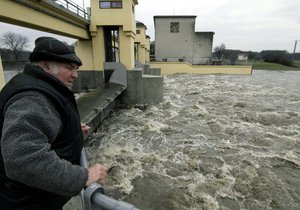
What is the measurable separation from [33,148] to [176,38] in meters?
33.9

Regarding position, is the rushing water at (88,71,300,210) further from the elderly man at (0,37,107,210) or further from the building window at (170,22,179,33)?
the building window at (170,22,179,33)

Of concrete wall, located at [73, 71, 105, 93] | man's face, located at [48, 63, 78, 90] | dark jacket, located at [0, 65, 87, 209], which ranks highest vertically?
man's face, located at [48, 63, 78, 90]

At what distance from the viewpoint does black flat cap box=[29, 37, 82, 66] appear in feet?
4.12

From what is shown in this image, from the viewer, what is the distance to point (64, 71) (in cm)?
135

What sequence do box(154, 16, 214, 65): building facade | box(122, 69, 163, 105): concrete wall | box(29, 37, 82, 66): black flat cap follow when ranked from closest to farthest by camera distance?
box(29, 37, 82, 66): black flat cap → box(122, 69, 163, 105): concrete wall → box(154, 16, 214, 65): building facade

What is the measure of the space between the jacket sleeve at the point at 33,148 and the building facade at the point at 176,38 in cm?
3256

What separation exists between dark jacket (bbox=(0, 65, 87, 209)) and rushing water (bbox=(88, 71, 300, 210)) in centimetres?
312

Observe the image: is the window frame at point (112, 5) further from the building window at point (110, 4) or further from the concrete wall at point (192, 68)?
the concrete wall at point (192, 68)

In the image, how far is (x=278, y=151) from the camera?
6.14 m

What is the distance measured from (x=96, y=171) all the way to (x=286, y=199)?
437 centimetres

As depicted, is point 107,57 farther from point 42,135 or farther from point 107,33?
point 42,135

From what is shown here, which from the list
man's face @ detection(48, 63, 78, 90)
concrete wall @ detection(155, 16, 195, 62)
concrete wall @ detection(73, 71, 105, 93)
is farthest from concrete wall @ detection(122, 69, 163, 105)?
concrete wall @ detection(155, 16, 195, 62)

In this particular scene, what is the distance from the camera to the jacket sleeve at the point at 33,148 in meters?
1.00

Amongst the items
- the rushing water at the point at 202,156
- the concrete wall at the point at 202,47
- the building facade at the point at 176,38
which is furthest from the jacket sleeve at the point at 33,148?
the concrete wall at the point at 202,47
